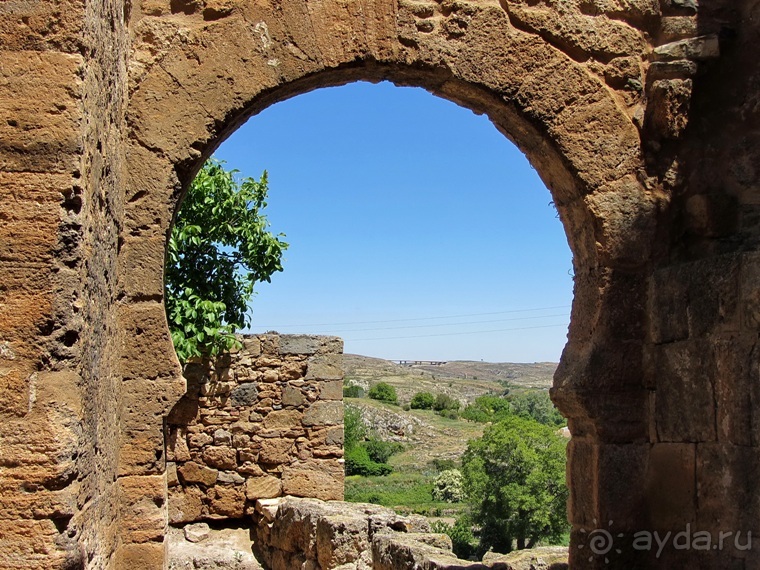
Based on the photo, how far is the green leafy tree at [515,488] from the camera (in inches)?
593

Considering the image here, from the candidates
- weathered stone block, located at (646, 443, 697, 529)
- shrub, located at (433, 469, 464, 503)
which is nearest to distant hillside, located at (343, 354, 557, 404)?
shrub, located at (433, 469, 464, 503)

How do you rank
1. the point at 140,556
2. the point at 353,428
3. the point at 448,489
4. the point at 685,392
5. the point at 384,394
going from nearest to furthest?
the point at 140,556, the point at 685,392, the point at 448,489, the point at 353,428, the point at 384,394

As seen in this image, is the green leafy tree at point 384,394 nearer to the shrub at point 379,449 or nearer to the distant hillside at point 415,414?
the distant hillside at point 415,414

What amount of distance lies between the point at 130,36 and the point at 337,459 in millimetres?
5283

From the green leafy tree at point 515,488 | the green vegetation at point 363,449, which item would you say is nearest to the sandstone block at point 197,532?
the green leafy tree at point 515,488

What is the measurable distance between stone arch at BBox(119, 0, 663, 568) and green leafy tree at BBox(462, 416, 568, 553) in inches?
456

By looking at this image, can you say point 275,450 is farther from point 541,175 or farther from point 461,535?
point 461,535

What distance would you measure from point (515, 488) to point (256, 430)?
8646 millimetres

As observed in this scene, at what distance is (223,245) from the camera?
8.80 m

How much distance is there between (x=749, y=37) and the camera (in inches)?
159

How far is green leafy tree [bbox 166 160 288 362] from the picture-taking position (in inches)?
328

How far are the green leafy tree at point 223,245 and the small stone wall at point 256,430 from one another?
1.48ft

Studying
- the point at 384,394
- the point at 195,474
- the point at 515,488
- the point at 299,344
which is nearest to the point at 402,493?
the point at 515,488

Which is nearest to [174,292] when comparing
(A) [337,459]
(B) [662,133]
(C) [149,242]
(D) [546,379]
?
(A) [337,459]
